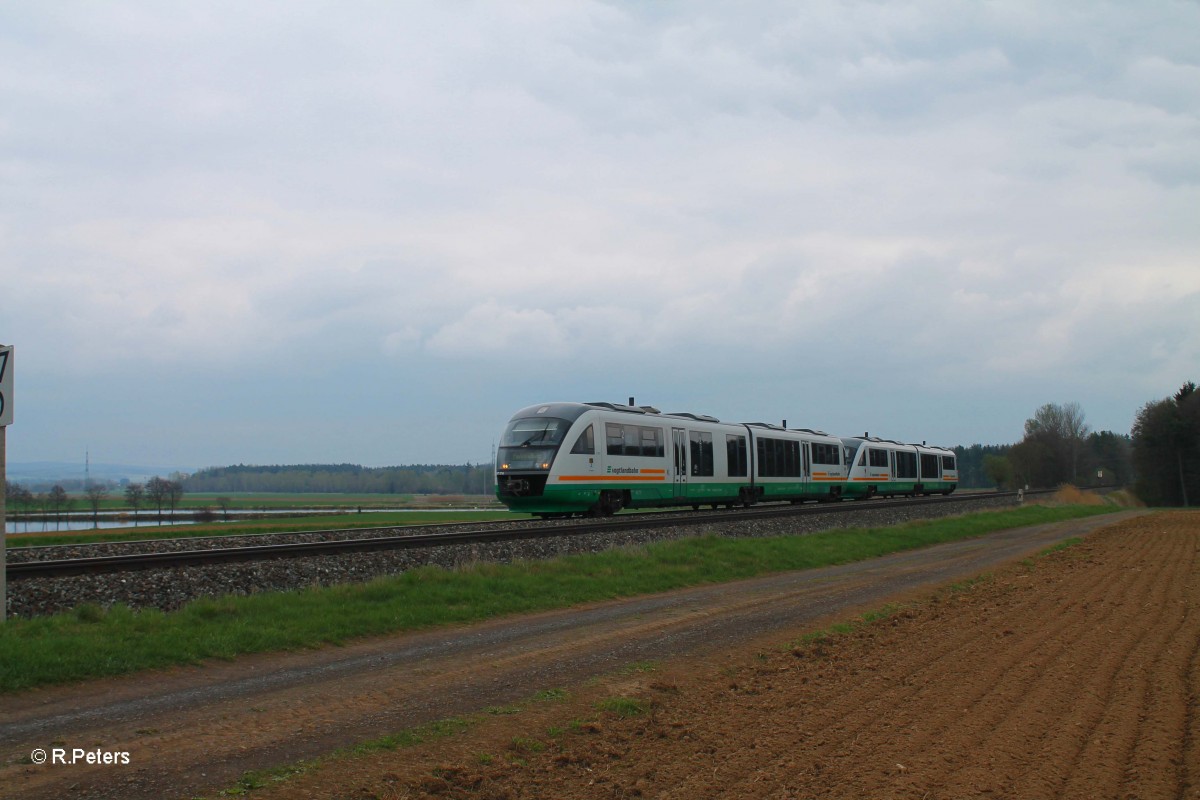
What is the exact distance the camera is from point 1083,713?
764 centimetres

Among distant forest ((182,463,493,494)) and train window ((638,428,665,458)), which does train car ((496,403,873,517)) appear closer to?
train window ((638,428,665,458))

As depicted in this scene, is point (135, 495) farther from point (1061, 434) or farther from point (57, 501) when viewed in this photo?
point (1061, 434)

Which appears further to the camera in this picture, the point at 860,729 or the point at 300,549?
the point at 300,549

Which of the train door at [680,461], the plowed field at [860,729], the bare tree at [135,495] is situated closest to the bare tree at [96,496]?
the bare tree at [135,495]

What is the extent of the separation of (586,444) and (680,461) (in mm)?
6171

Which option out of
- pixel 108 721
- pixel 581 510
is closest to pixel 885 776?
pixel 108 721

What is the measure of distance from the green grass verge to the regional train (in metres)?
5.90

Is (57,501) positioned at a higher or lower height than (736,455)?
lower

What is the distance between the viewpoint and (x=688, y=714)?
25.7 feet

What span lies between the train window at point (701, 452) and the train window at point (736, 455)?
1686 mm

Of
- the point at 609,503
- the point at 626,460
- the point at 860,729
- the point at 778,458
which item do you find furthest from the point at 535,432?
the point at 860,729

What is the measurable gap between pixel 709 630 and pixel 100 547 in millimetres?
14650
